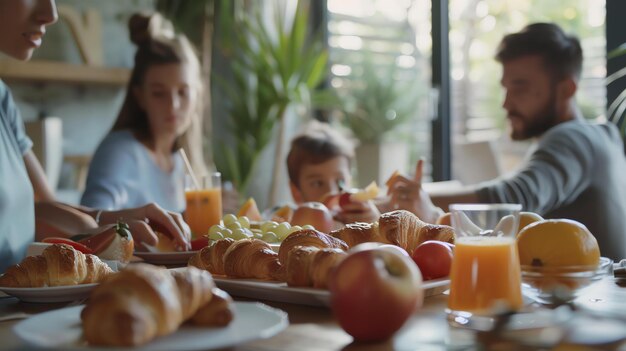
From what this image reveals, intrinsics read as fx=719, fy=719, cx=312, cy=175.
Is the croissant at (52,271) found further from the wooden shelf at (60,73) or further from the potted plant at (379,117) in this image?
the potted plant at (379,117)

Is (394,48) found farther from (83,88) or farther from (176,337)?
(176,337)

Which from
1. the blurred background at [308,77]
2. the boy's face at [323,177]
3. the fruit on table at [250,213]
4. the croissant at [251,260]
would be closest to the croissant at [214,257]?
the croissant at [251,260]

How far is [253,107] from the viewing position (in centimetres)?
461

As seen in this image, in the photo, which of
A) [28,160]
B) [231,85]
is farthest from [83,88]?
[28,160]

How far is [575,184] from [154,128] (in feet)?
4.87

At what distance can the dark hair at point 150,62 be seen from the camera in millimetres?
2605

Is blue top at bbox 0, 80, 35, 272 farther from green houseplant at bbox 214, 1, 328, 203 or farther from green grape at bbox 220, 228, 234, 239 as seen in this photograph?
green houseplant at bbox 214, 1, 328, 203

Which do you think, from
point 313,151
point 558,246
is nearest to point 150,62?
point 313,151

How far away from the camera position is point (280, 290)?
0.91 metres

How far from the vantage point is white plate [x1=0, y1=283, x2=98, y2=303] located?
3.10 ft

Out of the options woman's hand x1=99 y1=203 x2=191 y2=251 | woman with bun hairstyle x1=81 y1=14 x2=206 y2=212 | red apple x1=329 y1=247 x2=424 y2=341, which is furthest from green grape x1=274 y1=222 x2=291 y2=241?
woman with bun hairstyle x1=81 y1=14 x2=206 y2=212

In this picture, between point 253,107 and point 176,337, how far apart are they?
3987mm

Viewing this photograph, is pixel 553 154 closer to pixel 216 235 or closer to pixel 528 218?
pixel 528 218

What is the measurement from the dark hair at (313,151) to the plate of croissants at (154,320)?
1.76 meters
